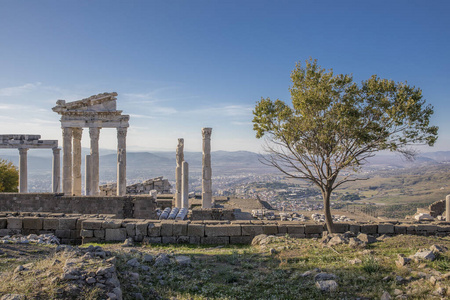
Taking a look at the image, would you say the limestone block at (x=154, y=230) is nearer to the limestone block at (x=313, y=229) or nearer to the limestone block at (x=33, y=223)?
the limestone block at (x=33, y=223)

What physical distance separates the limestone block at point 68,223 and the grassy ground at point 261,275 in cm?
339

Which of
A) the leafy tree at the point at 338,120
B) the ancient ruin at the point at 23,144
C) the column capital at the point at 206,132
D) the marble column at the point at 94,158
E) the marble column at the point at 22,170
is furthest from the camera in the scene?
the marble column at the point at 22,170

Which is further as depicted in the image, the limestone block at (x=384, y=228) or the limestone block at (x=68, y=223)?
the limestone block at (x=384, y=228)

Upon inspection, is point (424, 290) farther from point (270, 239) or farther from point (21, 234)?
point (21, 234)

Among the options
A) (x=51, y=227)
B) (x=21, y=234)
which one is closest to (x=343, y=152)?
(x=51, y=227)

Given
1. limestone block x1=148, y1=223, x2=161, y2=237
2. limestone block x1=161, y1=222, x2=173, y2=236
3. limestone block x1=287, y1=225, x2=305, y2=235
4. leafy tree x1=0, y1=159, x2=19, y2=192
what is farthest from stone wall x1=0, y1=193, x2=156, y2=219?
Answer: leafy tree x1=0, y1=159, x2=19, y2=192

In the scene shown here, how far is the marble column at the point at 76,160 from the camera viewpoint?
94.8ft

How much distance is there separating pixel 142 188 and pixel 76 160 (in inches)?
308

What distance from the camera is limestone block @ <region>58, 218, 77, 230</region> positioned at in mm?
13648

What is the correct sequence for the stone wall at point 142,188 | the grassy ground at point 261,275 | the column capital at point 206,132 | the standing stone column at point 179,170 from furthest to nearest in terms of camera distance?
the stone wall at point 142,188
the standing stone column at point 179,170
the column capital at point 206,132
the grassy ground at point 261,275

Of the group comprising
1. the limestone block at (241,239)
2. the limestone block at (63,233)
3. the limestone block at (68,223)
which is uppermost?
the limestone block at (68,223)

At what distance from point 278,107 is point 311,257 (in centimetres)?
665

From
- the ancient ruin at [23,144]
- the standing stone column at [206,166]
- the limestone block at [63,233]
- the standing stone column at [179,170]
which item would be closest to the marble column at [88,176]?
the ancient ruin at [23,144]

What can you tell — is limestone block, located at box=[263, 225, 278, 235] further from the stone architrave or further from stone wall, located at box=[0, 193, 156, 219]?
the stone architrave
